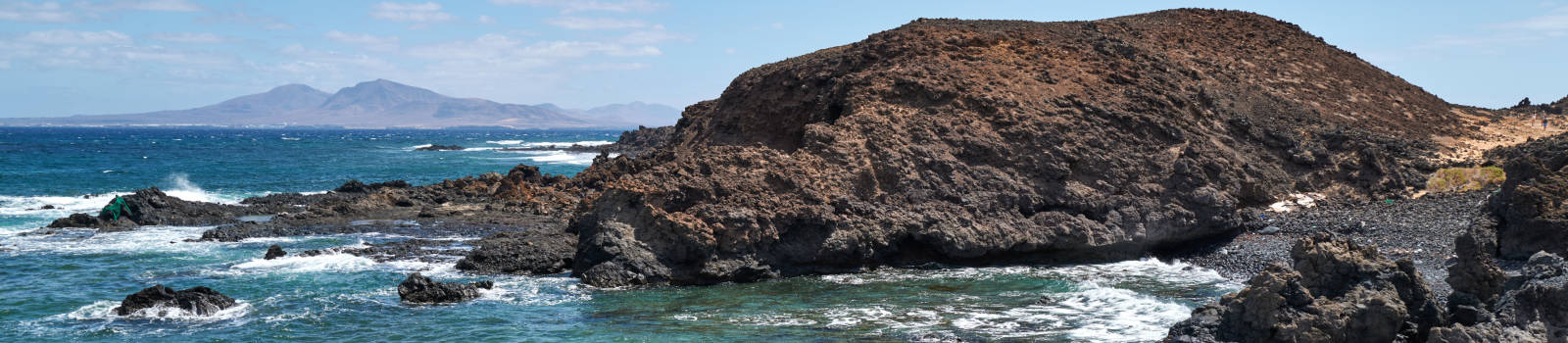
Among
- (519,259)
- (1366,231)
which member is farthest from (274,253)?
(1366,231)

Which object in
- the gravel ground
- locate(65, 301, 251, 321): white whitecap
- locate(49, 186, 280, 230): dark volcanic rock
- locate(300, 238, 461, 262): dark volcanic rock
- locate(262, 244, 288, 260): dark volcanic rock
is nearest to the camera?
locate(65, 301, 251, 321): white whitecap

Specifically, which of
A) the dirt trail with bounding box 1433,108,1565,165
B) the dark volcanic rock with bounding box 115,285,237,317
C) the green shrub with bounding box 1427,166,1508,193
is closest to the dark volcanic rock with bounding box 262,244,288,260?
the dark volcanic rock with bounding box 115,285,237,317

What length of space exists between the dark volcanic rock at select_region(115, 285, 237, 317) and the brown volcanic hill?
265 inches

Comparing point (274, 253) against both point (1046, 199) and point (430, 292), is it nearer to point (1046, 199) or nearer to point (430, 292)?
point (430, 292)

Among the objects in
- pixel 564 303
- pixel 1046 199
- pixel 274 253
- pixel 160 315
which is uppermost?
pixel 1046 199

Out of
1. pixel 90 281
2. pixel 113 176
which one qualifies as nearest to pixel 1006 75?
pixel 90 281

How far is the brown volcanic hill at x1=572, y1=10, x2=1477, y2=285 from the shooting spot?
21703mm

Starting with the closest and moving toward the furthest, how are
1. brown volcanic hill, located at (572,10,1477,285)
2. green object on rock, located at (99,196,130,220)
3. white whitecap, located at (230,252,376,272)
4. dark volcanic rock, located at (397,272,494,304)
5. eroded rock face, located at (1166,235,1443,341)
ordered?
eroded rock face, located at (1166,235,1443,341) < dark volcanic rock, located at (397,272,494,304) < brown volcanic hill, located at (572,10,1477,285) < white whitecap, located at (230,252,376,272) < green object on rock, located at (99,196,130,220)

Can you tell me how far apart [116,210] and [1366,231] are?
3577 centimetres

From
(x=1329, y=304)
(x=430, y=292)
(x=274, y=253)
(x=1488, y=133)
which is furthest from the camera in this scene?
(x=1488, y=133)

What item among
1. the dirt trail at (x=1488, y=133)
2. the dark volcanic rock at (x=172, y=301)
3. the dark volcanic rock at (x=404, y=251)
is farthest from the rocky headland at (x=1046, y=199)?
the dark volcanic rock at (x=172, y=301)

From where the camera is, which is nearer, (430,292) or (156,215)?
(430,292)

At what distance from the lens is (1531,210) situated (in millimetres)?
17281

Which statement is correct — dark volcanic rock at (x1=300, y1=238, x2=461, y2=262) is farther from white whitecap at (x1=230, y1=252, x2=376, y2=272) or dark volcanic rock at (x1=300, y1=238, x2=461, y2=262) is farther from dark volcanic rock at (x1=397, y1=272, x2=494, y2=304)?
dark volcanic rock at (x1=397, y1=272, x2=494, y2=304)
